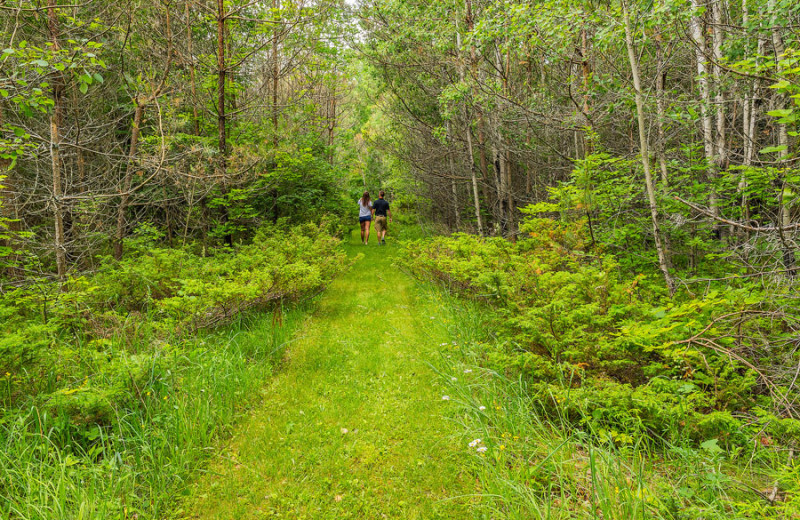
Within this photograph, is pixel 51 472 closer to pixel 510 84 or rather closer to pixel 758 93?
pixel 758 93

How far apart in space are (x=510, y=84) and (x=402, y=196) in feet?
37.3

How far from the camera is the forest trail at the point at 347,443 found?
8.48 ft

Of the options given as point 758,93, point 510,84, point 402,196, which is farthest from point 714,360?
point 402,196

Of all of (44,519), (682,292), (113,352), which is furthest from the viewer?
(682,292)

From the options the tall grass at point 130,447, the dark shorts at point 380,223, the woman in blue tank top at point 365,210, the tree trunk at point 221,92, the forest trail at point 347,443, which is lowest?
the forest trail at point 347,443

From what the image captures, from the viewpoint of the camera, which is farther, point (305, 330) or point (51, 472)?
point (305, 330)

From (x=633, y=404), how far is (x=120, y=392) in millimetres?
4173

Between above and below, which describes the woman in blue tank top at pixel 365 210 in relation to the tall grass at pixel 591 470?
above

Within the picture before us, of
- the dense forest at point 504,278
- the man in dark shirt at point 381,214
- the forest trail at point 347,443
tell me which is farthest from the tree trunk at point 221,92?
the man in dark shirt at point 381,214

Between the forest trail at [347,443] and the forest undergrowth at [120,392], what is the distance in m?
0.30

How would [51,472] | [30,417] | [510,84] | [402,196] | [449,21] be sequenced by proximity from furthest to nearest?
[402,196], [510,84], [449,21], [30,417], [51,472]

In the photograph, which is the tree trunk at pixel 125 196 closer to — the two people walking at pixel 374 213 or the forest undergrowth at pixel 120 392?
the forest undergrowth at pixel 120 392

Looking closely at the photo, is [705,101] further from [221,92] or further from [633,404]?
[221,92]

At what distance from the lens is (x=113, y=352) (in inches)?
139
